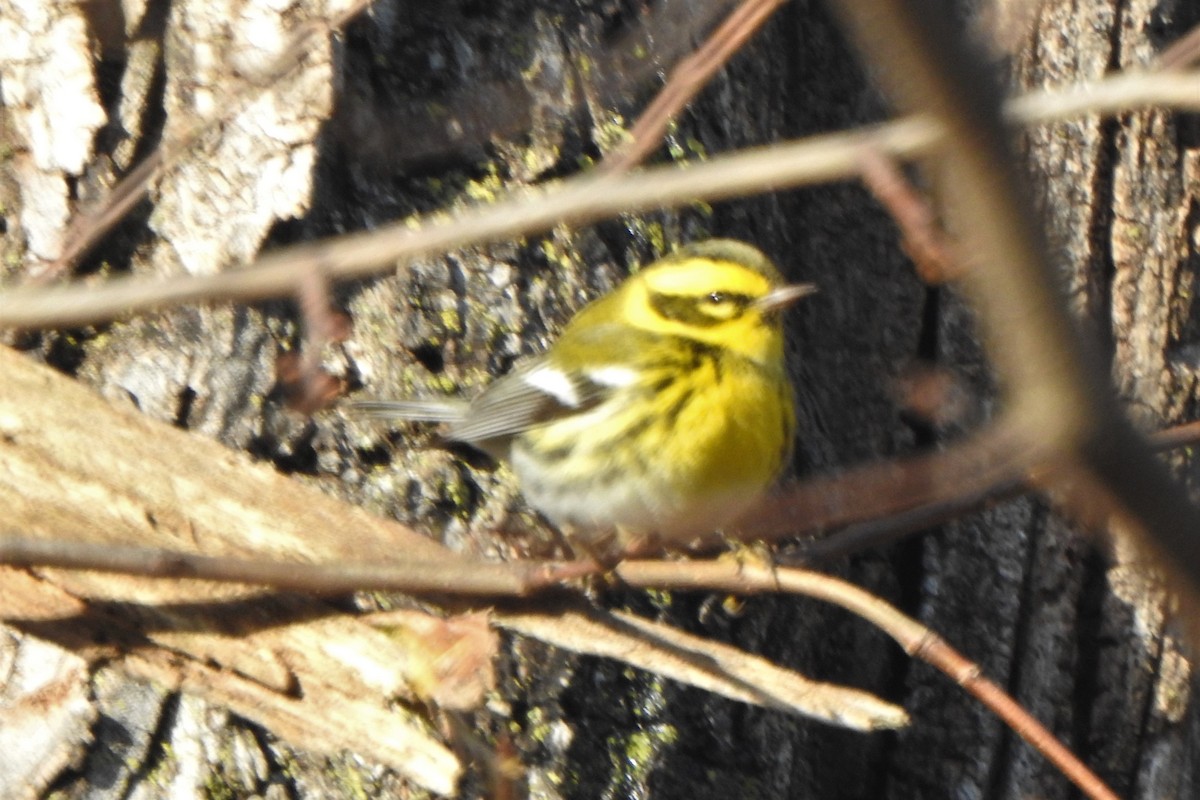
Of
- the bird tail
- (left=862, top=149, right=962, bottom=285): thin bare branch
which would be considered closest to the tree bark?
the bird tail

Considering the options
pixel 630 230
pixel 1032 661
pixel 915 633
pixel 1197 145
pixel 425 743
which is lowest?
pixel 425 743

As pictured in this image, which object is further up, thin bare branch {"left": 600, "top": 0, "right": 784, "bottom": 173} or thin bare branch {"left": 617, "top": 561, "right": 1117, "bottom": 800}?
thin bare branch {"left": 600, "top": 0, "right": 784, "bottom": 173}

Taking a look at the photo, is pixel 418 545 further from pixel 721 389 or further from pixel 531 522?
pixel 721 389

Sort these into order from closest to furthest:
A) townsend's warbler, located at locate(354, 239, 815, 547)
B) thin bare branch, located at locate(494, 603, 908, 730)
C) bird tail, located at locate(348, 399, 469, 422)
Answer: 1. thin bare branch, located at locate(494, 603, 908, 730)
2. bird tail, located at locate(348, 399, 469, 422)
3. townsend's warbler, located at locate(354, 239, 815, 547)

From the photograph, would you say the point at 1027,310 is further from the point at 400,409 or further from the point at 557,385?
the point at 557,385

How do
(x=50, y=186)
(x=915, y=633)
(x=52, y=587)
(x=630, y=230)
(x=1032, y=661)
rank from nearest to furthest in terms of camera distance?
(x=915, y=633) < (x=52, y=587) < (x=50, y=186) < (x=630, y=230) < (x=1032, y=661)

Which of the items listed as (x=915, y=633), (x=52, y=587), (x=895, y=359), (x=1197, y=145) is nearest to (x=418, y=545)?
(x=52, y=587)

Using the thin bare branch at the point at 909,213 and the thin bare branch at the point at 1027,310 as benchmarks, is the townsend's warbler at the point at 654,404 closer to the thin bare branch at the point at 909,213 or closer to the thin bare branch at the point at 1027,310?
the thin bare branch at the point at 909,213

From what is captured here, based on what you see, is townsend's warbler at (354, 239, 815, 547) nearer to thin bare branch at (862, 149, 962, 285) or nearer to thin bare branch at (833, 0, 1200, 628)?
thin bare branch at (862, 149, 962, 285)
